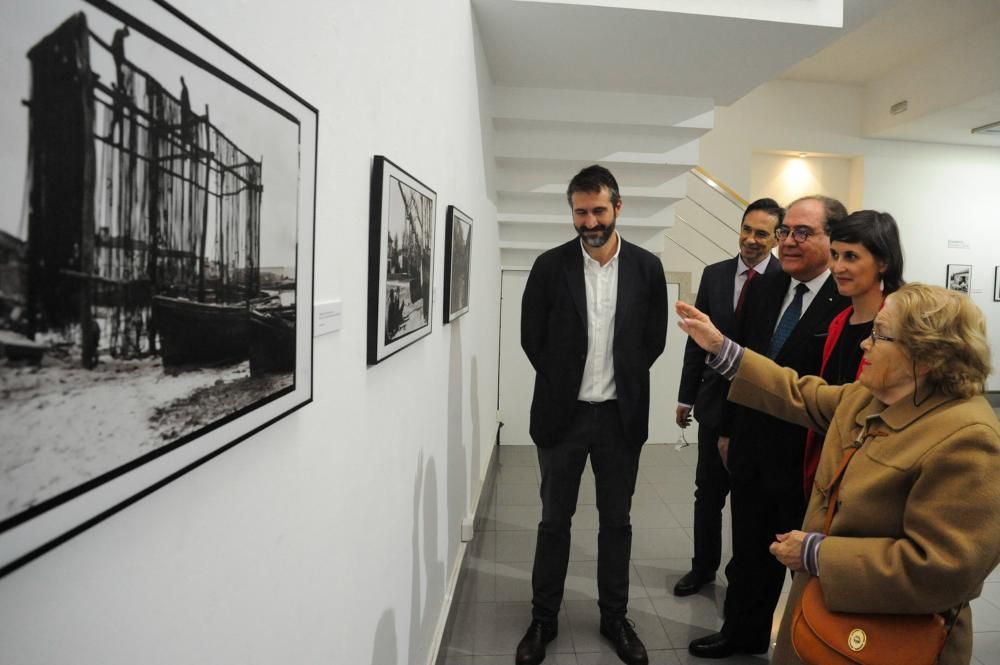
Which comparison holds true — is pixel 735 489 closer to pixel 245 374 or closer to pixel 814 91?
pixel 245 374

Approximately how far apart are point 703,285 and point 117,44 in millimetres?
2777

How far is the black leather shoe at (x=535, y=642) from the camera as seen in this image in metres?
2.30

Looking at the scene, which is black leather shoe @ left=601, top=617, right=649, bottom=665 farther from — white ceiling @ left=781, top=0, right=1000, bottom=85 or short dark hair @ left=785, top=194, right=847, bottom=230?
white ceiling @ left=781, top=0, right=1000, bottom=85

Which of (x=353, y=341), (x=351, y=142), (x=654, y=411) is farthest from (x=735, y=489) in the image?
(x=654, y=411)

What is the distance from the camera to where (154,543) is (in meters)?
0.56

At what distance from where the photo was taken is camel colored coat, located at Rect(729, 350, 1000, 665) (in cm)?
117

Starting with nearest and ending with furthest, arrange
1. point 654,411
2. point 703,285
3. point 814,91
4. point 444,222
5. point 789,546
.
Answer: point 789,546
point 444,222
point 703,285
point 654,411
point 814,91

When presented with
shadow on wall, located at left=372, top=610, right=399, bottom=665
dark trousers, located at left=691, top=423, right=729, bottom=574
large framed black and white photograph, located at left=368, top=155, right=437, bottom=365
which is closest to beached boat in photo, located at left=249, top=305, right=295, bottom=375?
large framed black and white photograph, located at left=368, top=155, right=437, bottom=365

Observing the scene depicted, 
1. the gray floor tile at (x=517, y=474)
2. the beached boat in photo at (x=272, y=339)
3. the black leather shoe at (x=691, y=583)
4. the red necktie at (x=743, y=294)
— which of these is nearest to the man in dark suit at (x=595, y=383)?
the red necktie at (x=743, y=294)

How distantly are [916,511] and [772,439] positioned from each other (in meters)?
0.88

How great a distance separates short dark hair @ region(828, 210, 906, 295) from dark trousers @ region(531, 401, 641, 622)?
1.05 m

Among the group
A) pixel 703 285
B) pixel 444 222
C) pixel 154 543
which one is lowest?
pixel 154 543

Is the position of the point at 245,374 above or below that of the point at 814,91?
below

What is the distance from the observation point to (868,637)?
1.29 m
